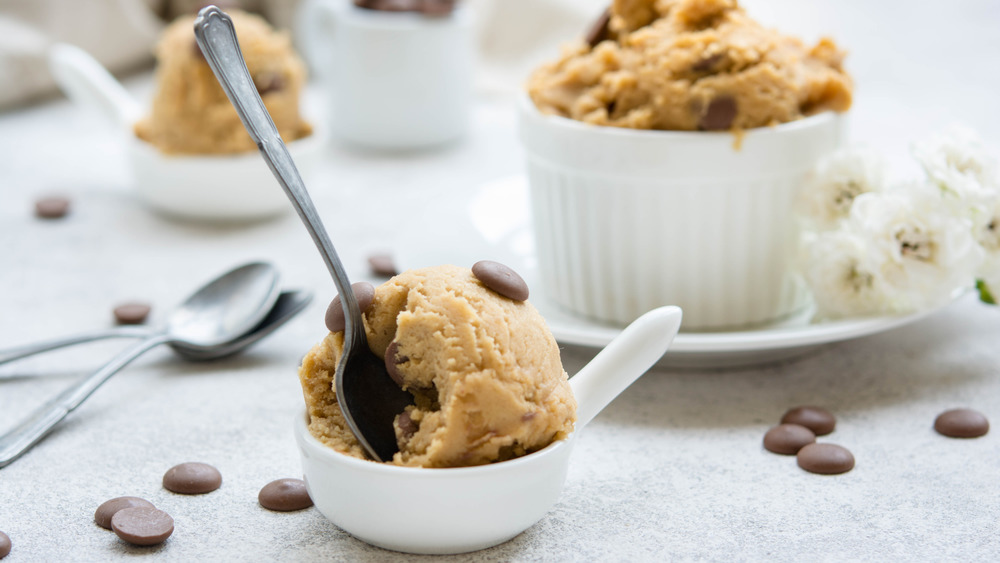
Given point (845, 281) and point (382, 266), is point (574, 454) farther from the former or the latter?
point (382, 266)

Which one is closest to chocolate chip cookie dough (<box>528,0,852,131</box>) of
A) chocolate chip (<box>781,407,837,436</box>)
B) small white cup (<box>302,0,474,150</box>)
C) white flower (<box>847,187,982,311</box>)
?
white flower (<box>847,187,982,311</box>)

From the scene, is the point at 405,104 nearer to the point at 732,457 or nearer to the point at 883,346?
the point at 883,346

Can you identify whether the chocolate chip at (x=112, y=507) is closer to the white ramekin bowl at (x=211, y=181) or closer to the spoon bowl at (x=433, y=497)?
the spoon bowl at (x=433, y=497)

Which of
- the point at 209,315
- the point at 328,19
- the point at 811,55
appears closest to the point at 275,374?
the point at 209,315

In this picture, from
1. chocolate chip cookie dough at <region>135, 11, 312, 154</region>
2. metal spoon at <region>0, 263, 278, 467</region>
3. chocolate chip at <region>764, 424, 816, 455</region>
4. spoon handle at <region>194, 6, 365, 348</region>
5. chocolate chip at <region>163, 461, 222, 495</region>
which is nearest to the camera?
spoon handle at <region>194, 6, 365, 348</region>

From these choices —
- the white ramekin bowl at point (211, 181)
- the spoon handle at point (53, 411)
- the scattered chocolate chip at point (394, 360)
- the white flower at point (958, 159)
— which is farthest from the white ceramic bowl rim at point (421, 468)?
the white ramekin bowl at point (211, 181)

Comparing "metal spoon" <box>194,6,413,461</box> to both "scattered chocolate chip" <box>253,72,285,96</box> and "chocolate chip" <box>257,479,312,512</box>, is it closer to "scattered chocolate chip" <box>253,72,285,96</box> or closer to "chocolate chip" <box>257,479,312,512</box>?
"chocolate chip" <box>257,479,312,512</box>
